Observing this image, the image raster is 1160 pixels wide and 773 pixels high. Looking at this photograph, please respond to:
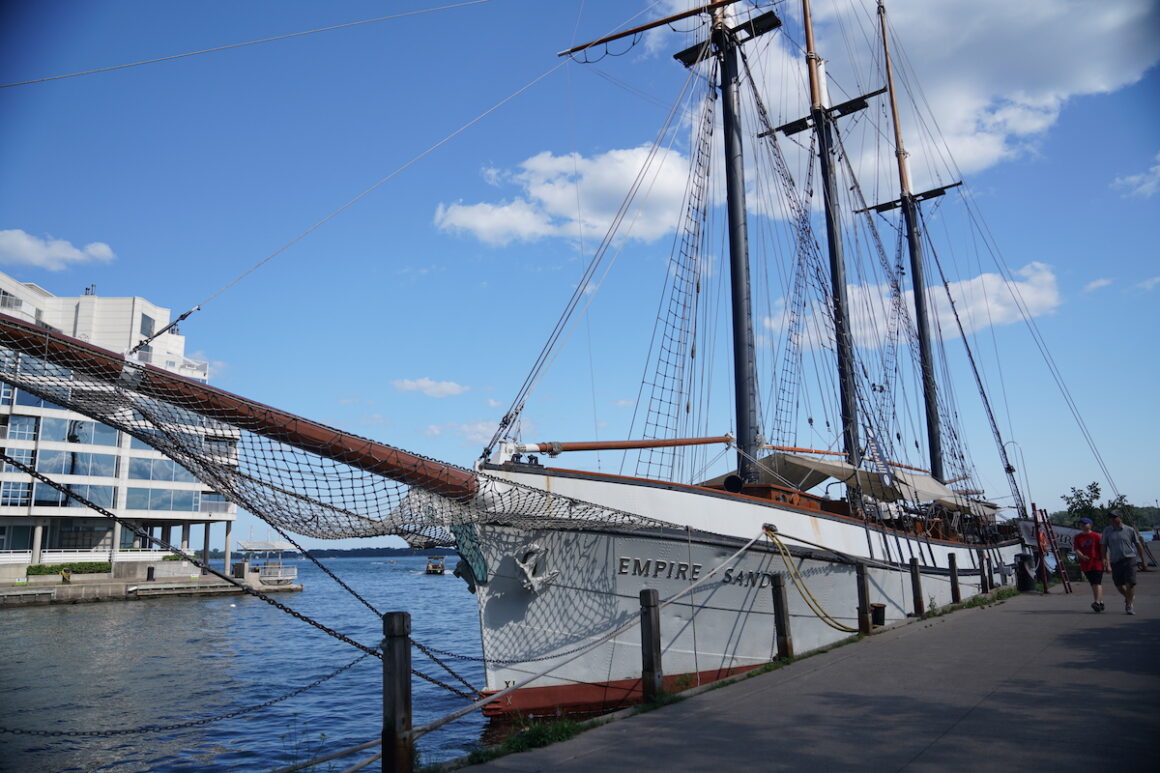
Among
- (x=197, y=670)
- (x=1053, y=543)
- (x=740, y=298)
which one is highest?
(x=740, y=298)

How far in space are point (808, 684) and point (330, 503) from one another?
5.13 meters

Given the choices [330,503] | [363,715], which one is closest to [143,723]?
[363,715]

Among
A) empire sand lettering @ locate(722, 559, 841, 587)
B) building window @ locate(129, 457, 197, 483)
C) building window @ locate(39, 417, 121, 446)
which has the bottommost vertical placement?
empire sand lettering @ locate(722, 559, 841, 587)

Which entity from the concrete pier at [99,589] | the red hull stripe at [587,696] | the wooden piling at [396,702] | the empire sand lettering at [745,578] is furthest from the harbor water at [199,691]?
the concrete pier at [99,589]

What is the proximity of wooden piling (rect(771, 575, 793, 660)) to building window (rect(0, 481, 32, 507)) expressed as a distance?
5222 centimetres

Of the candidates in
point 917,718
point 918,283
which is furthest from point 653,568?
point 918,283

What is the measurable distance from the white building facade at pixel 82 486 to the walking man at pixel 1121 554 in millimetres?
43967

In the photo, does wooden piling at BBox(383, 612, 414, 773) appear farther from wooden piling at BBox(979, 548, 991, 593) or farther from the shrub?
the shrub

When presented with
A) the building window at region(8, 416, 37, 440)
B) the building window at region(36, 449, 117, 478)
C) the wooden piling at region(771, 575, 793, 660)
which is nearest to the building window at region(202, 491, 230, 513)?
the building window at region(36, 449, 117, 478)

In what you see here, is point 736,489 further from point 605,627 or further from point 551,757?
point 551,757

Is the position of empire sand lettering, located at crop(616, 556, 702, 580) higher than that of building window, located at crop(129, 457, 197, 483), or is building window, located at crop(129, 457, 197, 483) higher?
building window, located at crop(129, 457, 197, 483)

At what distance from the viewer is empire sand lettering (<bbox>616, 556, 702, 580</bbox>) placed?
10.3m

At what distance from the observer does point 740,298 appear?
14406mm

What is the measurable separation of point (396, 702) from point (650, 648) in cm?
259
